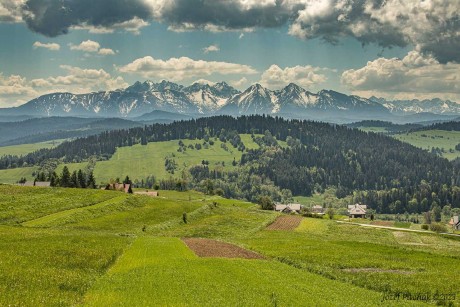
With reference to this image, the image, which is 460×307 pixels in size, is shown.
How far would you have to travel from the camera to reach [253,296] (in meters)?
29.6

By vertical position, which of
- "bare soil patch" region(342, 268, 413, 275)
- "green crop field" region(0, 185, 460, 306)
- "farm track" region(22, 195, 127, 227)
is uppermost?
"green crop field" region(0, 185, 460, 306)

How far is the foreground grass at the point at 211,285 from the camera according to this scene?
2825 centimetres

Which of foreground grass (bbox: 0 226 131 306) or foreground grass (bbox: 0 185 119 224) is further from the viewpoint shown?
foreground grass (bbox: 0 185 119 224)

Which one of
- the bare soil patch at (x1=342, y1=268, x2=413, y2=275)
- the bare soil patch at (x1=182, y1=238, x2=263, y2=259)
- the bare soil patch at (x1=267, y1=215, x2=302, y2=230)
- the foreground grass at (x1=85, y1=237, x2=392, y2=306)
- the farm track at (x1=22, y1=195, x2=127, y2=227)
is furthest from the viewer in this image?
the bare soil patch at (x1=267, y1=215, x2=302, y2=230)

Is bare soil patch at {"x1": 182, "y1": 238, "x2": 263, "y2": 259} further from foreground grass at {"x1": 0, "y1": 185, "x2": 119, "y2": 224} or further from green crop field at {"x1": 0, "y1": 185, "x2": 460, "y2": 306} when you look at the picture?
foreground grass at {"x1": 0, "y1": 185, "x2": 119, "y2": 224}

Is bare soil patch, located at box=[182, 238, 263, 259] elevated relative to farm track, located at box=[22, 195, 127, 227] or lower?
elevated

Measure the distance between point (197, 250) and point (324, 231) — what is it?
55.9 meters

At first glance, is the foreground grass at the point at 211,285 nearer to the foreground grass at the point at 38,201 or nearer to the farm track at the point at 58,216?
the farm track at the point at 58,216

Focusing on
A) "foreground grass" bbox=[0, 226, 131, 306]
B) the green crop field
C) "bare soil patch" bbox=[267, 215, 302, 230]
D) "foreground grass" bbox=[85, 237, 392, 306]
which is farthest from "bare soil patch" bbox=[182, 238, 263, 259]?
"bare soil patch" bbox=[267, 215, 302, 230]

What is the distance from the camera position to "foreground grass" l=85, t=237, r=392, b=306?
28.2m

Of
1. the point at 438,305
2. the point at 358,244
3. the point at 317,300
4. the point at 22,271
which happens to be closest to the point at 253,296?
the point at 317,300

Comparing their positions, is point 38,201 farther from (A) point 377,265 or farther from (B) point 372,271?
(B) point 372,271

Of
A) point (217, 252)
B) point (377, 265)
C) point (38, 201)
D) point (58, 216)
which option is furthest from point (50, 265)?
point (38, 201)

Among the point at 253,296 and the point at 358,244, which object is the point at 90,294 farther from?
the point at 358,244
